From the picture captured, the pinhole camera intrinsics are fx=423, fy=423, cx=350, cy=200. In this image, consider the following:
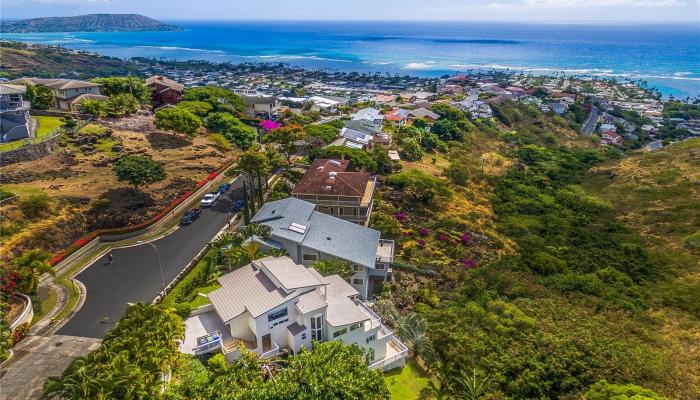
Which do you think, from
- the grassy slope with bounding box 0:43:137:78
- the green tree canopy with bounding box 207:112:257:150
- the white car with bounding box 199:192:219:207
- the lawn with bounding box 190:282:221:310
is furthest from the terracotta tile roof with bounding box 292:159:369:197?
the grassy slope with bounding box 0:43:137:78

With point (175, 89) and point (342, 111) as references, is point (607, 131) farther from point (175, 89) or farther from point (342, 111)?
point (175, 89)

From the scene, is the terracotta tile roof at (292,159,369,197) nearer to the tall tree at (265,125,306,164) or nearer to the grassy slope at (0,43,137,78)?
the tall tree at (265,125,306,164)

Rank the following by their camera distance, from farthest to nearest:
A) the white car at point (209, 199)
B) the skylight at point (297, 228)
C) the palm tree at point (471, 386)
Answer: the white car at point (209, 199) < the skylight at point (297, 228) < the palm tree at point (471, 386)

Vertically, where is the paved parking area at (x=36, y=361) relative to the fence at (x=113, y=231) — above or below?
below

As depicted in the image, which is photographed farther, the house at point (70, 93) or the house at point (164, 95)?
the house at point (164, 95)

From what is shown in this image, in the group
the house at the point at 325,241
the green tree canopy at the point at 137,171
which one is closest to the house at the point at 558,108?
the house at the point at 325,241

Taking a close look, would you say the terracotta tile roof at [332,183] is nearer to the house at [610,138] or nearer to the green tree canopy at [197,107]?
the green tree canopy at [197,107]

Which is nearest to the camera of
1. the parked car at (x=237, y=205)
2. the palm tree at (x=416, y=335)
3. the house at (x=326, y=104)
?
the palm tree at (x=416, y=335)
